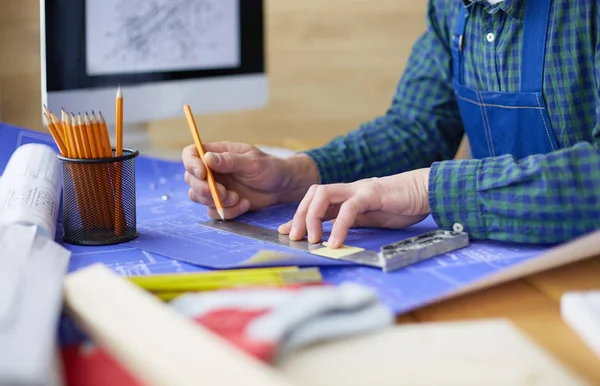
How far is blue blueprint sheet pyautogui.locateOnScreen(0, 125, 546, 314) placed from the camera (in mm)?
736

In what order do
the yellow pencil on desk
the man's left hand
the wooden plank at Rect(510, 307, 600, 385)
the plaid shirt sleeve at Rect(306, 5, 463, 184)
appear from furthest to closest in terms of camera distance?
1. the plaid shirt sleeve at Rect(306, 5, 463, 184)
2. the man's left hand
3. the yellow pencil on desk
4. the wooden plank at Rect(510, 307, 600, 385)

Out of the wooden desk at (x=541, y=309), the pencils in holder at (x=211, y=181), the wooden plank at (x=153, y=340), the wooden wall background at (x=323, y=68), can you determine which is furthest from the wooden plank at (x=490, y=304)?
the wooden wall background at (x=323, y=68)

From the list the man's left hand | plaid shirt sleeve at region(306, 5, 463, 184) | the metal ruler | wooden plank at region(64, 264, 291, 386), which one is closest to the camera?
wooden plank at region(64, 264, 291, 386)

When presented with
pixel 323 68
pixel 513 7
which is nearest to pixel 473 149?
pixel 513 7

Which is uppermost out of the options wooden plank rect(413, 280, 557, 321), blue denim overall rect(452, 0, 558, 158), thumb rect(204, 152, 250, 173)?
blue denim overall rect(452, 0, 558, 158)

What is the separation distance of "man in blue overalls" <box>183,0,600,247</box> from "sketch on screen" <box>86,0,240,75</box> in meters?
0.36

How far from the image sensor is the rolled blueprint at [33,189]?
82 cm

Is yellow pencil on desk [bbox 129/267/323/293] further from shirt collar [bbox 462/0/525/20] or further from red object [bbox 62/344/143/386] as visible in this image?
shirt collar [bbox 462/0/525/20]

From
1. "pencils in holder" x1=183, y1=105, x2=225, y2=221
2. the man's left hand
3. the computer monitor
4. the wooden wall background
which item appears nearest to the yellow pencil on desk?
the man's left hand

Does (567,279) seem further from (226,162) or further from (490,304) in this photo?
(226,162)

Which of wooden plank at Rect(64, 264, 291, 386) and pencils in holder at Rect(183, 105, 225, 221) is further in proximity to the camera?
pencils in holder at Rect(183, 105, 225, 221)

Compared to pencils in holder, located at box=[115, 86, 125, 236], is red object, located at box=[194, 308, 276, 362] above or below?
below

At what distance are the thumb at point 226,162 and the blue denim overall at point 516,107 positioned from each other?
14.9 inches

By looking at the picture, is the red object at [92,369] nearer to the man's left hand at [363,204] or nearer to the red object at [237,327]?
the red object at [237,327]
